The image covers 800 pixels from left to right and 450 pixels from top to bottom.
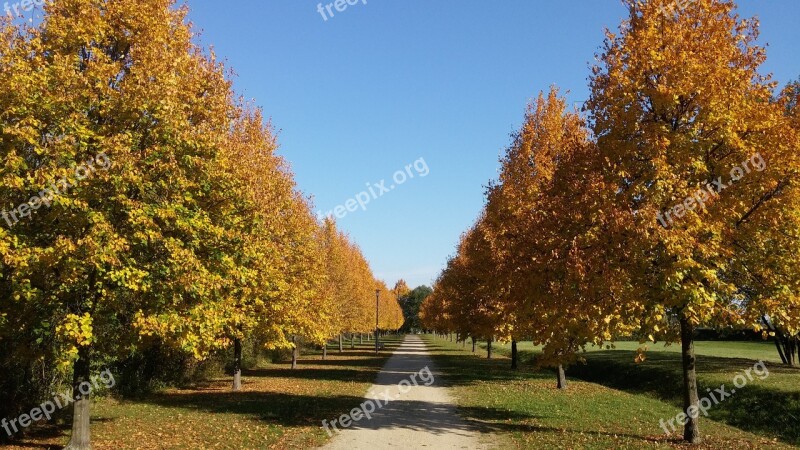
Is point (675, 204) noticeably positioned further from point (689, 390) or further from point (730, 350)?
point (730, 350)

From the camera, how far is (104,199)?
10.6m

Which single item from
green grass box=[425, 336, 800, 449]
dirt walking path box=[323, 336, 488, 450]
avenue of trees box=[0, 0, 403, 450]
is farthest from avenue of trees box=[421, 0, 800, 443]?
avenue of trees box=[0, 0, 403, 450]

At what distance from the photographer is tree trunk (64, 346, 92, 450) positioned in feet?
37.6

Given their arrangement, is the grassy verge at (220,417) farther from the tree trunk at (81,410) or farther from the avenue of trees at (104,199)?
the avenue of trees at (104,199)

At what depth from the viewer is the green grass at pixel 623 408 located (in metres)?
13.8

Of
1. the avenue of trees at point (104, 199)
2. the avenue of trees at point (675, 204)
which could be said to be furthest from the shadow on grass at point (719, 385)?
the avenue of trees at point (104, 199)

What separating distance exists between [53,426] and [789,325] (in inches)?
727

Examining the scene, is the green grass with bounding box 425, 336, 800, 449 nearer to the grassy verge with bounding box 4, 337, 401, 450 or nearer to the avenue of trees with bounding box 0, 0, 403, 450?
the grassy verge with bounding box 4, 337, 401, 450

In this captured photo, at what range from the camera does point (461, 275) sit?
3453cm

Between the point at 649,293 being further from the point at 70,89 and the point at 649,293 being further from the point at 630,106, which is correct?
the point at 70,89

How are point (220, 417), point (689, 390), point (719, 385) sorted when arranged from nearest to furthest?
point (689, 390), point (220, 417), point (719, 385)

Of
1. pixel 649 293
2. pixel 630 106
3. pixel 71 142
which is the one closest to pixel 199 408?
pixel 71 142

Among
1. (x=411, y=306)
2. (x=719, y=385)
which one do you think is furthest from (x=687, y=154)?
(x=411, y=306)

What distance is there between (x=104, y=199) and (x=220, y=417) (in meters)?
8.62
